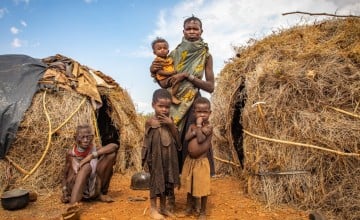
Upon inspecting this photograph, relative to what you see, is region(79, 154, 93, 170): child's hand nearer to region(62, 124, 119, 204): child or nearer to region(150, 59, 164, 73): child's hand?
region(62, 124, 119, 204): child

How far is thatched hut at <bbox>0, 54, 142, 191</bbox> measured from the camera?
5613mm

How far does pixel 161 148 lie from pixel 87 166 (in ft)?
4.46

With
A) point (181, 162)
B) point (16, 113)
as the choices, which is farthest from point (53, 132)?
point (181, 162)

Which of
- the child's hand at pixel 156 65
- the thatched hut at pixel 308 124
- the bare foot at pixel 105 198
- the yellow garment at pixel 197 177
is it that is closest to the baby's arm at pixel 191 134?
the yellow garment at pixel 197 177

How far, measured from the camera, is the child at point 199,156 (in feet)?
12.6

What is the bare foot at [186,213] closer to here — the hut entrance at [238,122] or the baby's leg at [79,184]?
the baby's leg at [79,184]

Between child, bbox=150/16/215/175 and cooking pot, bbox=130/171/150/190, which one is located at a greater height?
child, bbox=150/16/215/175

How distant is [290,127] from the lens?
4633mm

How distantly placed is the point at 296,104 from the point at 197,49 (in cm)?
151

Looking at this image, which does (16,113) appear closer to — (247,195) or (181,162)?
(181,162)

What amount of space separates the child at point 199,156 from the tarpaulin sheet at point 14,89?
3.09m

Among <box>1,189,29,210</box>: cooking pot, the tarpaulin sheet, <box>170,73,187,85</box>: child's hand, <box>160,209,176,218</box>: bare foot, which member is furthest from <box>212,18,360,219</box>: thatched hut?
the tarpaulin sheet

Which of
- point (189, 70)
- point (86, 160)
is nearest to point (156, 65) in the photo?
point (189, 70)

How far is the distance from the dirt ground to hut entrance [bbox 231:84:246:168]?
57.4 inches
